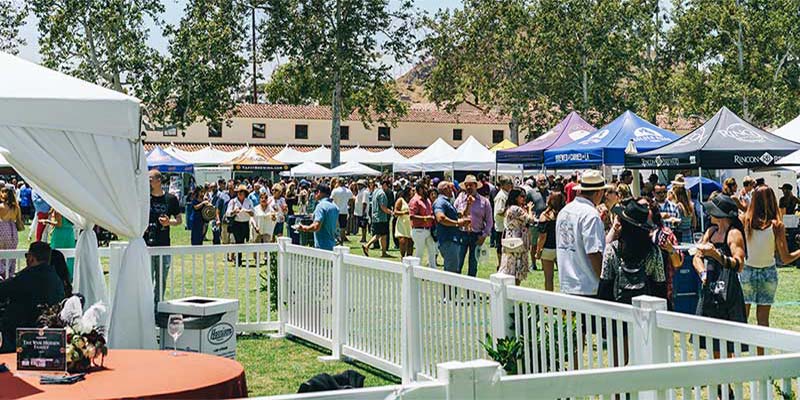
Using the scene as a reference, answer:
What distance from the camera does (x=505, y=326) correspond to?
614 cm

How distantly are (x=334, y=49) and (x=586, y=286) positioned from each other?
43348mm

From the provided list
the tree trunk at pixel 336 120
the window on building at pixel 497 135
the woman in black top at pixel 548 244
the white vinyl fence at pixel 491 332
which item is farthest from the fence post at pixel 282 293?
the window on building at pixel 497 135

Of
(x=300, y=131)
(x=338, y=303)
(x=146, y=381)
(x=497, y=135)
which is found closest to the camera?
(x=146, y=381)

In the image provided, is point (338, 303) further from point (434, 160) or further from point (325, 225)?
point (434, 160)

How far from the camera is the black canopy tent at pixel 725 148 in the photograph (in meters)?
13.8

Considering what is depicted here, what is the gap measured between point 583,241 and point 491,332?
1258 millimetres

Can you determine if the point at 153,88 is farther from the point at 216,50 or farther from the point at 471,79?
the point at 471,79

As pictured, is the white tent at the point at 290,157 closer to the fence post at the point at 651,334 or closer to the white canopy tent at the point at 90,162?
the white canopy tent at the point at 90,162

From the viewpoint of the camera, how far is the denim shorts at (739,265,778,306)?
7.92 m

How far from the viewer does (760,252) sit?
25.9ft

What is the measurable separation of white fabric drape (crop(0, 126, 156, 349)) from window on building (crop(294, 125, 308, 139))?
204 ft

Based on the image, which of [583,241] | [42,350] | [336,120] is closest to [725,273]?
[583,241]

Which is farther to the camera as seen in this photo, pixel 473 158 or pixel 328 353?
pixel 473 158

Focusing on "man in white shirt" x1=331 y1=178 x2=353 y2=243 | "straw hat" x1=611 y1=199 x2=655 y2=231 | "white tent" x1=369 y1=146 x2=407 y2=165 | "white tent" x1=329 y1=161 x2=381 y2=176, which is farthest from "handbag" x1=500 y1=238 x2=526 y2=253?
"white tent" x1=369 y1=146 x2=407 y2=165
